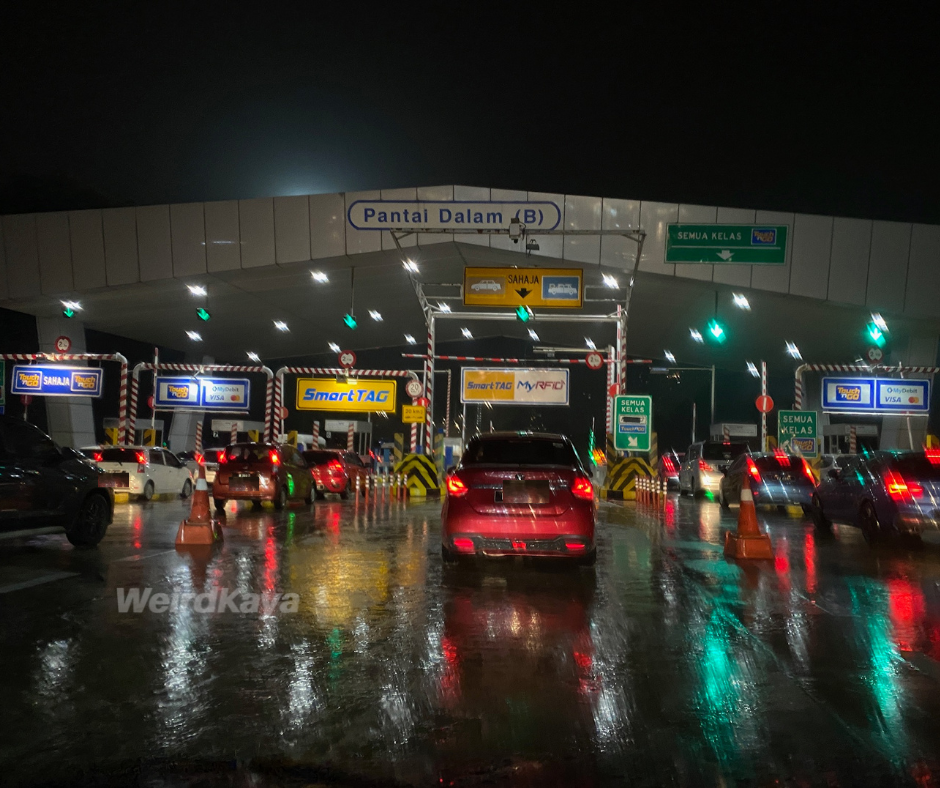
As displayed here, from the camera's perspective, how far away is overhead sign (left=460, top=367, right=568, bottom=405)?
29969mm

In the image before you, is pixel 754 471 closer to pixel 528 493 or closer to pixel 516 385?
pixel 528 493

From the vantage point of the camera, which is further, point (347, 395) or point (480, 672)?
point (347, 395)

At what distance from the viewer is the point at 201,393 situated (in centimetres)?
3062

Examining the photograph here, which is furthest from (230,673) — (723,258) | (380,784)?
(723,258)

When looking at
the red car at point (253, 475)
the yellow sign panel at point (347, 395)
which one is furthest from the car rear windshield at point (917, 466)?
the yellow sign panel at point (347, 395)

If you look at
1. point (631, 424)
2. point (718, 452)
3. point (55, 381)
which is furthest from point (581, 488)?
point (55, 381)

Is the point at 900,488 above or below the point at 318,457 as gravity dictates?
above

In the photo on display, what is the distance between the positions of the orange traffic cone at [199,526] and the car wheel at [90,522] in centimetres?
95

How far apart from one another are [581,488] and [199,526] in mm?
5283

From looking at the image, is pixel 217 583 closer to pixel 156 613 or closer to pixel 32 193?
pixel 156 613

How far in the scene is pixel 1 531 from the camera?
364 inches

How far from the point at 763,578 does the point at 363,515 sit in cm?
950

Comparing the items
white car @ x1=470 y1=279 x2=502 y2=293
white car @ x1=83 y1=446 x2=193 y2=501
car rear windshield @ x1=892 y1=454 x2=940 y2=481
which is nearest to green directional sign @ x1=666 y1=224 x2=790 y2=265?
white car @ x1=470 y1=279 x2=502 y2=293

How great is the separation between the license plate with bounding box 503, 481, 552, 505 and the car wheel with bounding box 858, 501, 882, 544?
245 inches
